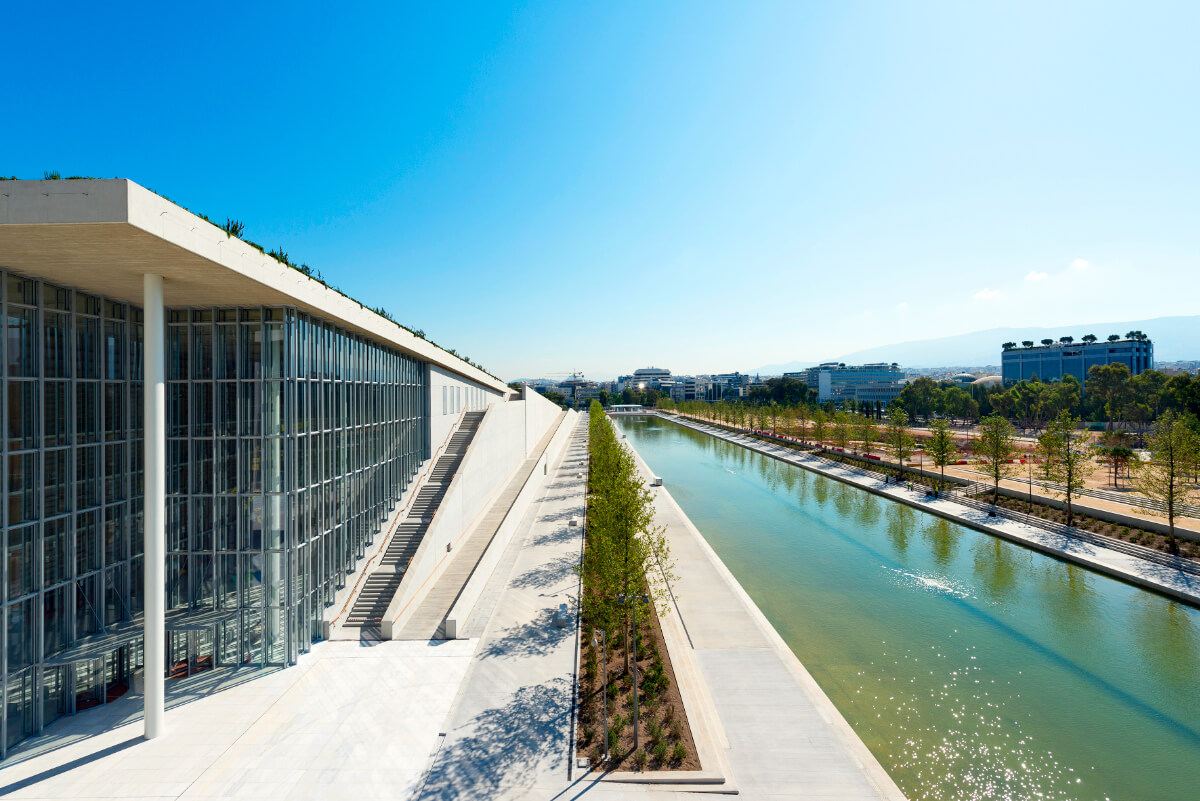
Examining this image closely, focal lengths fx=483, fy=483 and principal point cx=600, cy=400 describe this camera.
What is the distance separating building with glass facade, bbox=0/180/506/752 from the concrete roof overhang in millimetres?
41

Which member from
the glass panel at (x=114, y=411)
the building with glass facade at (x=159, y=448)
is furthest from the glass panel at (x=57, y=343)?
the glass panel at (x=114, y=411)

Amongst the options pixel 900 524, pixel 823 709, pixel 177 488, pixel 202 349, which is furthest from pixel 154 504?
pixel 900 524

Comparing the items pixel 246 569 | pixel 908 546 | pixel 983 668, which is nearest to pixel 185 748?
pixel 246 569

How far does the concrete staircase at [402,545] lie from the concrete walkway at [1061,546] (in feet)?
101

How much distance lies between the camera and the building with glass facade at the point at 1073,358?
109 m

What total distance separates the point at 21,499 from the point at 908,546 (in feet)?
116

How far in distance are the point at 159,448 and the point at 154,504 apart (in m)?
1.31

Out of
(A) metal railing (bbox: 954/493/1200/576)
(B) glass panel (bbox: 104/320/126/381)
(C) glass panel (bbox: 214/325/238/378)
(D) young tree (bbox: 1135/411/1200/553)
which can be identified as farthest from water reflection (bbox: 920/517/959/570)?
(B) glass panel (bbox: 104/320/126/381)

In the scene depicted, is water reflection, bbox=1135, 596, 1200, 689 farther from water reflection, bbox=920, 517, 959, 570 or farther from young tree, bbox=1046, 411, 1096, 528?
young tree, bbox=1046, 411, 1096, 528

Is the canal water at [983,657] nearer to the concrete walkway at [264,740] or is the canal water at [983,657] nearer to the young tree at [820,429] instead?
the concrete walkway at [264,740]

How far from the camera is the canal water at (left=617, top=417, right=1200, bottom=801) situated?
11820 millimetres

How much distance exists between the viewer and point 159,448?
37.1 ft

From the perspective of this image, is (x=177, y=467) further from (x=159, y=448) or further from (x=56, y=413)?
(x=159, y=448)

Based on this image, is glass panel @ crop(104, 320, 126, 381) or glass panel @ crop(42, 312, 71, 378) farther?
glass panel @ crop(104, 320, 126, 381)
